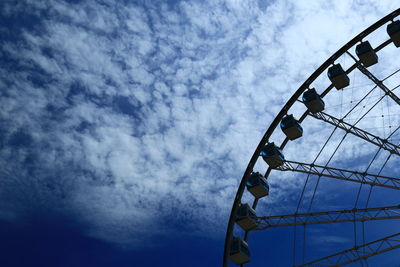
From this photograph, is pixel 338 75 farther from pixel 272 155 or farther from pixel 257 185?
pixel 257 185

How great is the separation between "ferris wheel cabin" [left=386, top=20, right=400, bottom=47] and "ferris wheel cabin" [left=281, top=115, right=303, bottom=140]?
6.74m

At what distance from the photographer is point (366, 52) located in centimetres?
2269

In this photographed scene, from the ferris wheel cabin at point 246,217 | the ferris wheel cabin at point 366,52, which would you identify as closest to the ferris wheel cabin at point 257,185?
the ferris wheel cabin at point 246,217

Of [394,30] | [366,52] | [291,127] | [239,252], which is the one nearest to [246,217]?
[239,252]

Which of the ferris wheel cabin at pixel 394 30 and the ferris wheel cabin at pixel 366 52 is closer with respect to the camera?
the ferris wheel cabin at pixel 394 30

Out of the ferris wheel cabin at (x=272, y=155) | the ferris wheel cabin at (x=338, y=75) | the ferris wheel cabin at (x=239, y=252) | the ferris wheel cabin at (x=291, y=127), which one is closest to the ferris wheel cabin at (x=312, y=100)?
the ferris wheel cabin at (x=291, y=127)

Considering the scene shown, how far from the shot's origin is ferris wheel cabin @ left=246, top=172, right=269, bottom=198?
23031mm

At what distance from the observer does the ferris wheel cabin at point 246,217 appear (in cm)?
2200

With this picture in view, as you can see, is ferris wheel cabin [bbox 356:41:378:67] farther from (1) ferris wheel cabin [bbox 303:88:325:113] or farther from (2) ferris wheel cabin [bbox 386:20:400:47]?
(1) ferris wheel cabin [bbox 303:88:325:113]

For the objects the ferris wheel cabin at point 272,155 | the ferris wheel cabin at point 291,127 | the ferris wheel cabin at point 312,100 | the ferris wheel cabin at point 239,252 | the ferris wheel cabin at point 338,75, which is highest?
the ferris wheel cabin at point 338,75

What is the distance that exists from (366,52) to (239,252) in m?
12.7

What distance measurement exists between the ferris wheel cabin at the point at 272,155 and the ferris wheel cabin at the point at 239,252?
4.54m

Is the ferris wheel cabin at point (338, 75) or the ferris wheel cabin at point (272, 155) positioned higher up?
the ferris wheel cabin at point (338, 75)

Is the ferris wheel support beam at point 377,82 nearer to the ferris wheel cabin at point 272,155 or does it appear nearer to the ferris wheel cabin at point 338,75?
the ferris wheel cabin at point 338,75
